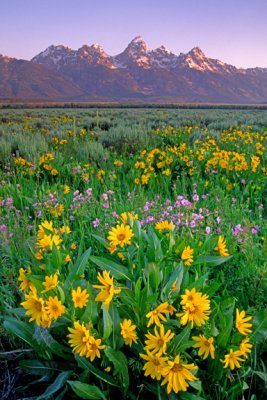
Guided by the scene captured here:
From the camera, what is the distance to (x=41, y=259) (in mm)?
2016

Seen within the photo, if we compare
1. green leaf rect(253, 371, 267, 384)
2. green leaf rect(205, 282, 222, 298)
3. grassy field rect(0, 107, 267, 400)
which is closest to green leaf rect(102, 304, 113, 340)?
grassy field rect(0, 107, 267, 400)

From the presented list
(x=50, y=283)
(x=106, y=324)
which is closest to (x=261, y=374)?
(x=106, y=324)

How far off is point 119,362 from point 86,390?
0.16m

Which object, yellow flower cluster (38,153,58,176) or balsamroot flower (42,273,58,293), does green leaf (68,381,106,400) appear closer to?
balsamroot flower (42,273,58,293)

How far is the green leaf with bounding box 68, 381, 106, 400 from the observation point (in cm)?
147

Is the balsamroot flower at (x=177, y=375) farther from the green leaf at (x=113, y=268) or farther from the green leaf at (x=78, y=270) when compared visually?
the green leaf at (x=78, y=270)

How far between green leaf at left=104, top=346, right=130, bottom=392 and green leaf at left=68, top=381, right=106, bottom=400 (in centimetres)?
10

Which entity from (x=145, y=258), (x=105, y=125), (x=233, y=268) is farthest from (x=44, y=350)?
(x=105, y=125)

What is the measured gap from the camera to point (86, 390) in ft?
4.89

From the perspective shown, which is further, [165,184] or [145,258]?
[165,184]

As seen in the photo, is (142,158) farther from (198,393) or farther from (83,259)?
(198,393)

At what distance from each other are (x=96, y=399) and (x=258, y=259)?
138cm

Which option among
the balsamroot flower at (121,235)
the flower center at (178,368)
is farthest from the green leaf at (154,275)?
the flower center at (178,368)

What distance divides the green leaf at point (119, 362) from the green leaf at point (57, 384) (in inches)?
9.3
